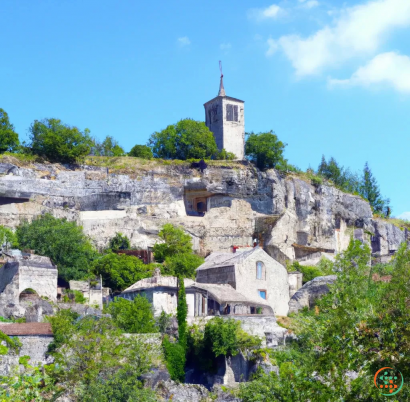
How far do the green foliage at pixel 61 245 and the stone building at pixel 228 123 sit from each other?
19.7 m

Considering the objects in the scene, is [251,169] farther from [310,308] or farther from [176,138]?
[310,308]

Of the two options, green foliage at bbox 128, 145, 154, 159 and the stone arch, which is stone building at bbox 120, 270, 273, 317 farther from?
green foliage at bbox 128, 145, 154, 159

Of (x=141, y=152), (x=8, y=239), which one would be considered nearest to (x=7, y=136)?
(x=141, y=152)

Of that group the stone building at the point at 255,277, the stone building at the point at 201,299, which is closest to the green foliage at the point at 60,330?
the stone building at the point at 201,299

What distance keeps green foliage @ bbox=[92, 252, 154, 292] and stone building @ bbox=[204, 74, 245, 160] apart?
2062cm

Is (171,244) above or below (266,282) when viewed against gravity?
above

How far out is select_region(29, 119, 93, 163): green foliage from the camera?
56938 millimetres

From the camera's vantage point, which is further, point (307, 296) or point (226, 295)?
point (307, 296)

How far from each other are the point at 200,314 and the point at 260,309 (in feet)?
10.3

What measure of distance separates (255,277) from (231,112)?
28.1 m

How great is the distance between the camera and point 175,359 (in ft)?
107

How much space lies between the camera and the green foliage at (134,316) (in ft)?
114

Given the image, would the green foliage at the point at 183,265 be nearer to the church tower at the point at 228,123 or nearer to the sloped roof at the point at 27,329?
the sloped roof at the point at 27,329

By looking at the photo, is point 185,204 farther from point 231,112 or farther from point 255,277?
point 255,277
